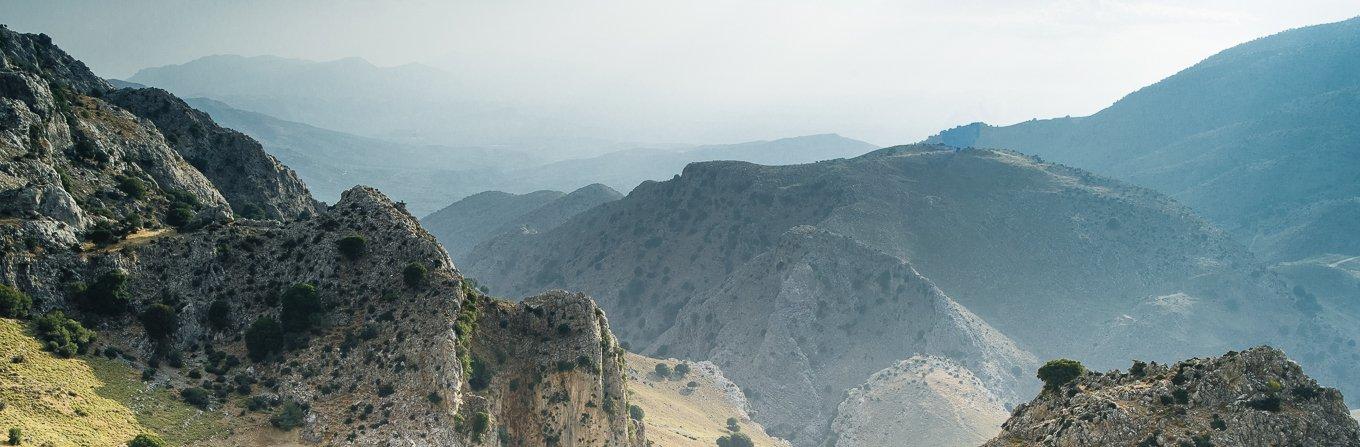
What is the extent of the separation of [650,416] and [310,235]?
2410 inches

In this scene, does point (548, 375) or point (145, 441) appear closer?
point (145, 441)

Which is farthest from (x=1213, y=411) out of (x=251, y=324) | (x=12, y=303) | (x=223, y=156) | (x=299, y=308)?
(x=223, y=156)

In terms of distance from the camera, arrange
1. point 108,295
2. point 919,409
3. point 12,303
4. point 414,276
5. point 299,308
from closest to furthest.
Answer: point 12,303 < point 108,295 < point 299,308 < point 414,276 < point 919,409

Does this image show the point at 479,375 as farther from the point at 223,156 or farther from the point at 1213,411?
the point at 223,156

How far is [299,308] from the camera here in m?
61.1

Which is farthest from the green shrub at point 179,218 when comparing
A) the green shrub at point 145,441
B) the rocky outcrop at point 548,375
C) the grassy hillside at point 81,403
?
the green shrub at point 145,441

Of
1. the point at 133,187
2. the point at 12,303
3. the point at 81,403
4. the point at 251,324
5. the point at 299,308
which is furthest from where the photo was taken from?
the point at 133,187

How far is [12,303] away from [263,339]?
15.1m

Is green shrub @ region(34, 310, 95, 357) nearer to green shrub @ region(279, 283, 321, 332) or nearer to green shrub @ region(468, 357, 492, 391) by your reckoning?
green shrub @ region(279, 283, 321, 332)

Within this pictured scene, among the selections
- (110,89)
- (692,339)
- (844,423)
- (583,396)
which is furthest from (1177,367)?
(692,339)

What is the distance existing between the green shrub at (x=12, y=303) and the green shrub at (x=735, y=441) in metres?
87.9

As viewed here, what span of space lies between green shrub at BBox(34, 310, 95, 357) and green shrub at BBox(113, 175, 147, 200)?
67.9 ft

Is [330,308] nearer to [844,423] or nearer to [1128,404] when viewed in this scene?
[1128,404]

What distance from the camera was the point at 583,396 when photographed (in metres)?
67.2
